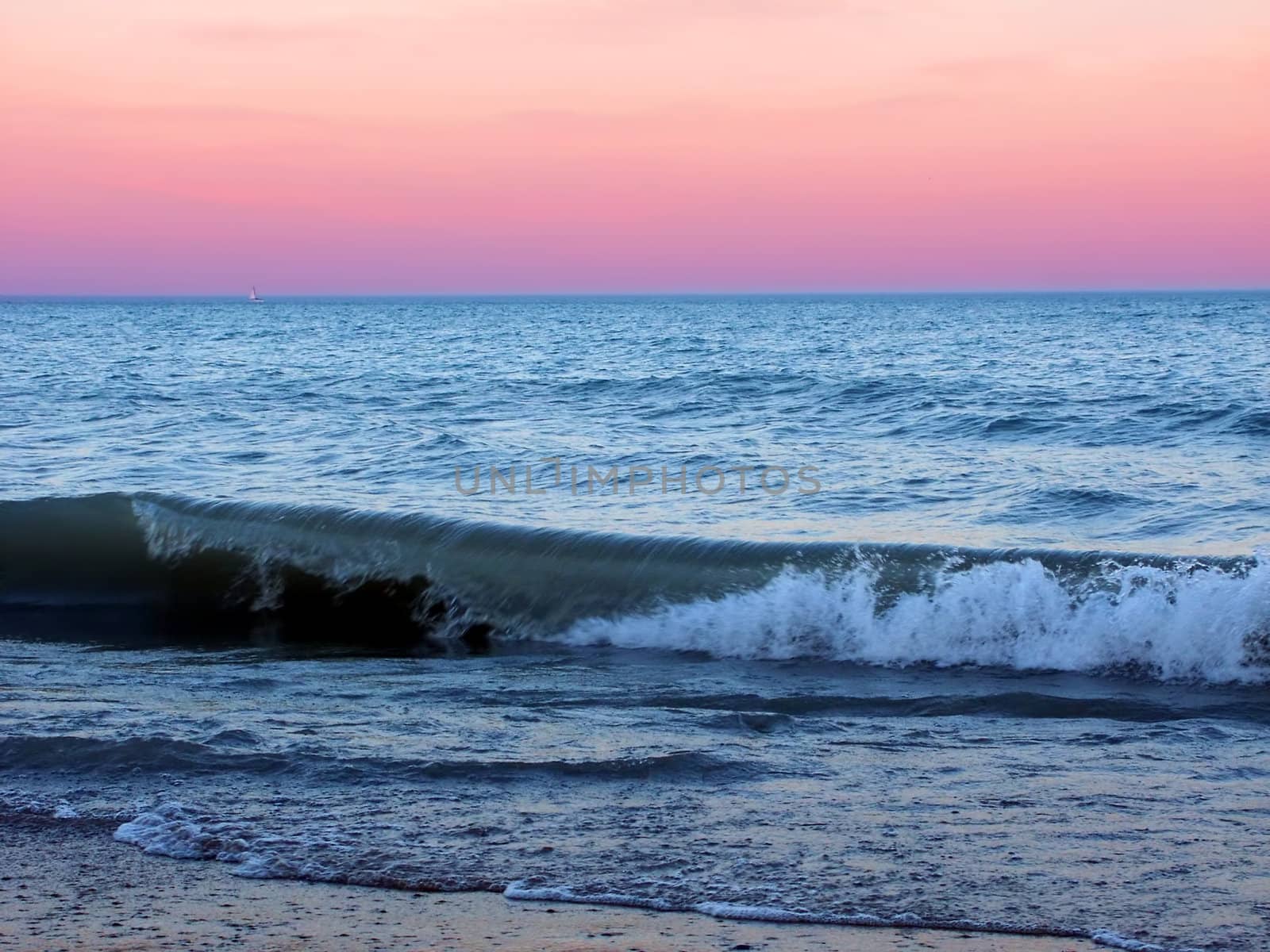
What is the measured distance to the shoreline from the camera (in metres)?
3.54

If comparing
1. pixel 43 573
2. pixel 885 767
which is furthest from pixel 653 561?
pixel 43 573

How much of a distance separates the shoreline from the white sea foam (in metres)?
4.48

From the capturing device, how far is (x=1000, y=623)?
324 inches

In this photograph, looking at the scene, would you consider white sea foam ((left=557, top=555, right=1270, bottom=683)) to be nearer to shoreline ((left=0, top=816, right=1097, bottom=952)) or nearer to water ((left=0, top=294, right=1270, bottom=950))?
water ((left=0, top=294, right=1270, bottom=950))

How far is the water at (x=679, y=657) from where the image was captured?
4.22m

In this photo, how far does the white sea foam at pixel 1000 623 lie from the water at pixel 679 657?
27 millimetres

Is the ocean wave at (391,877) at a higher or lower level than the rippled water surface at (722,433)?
lower

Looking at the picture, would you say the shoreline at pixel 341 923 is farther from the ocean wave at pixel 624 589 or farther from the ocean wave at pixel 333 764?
the ocean wave at pixel 624 589

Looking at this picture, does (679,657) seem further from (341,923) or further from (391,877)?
(341,923)

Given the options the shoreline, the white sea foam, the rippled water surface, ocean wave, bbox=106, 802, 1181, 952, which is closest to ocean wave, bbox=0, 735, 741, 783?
A: ocean wave, bbox=106, 802, 1181, 952

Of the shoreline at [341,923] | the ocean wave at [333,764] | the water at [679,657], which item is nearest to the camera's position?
the shoreline at [341,923]

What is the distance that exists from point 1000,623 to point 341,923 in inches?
221

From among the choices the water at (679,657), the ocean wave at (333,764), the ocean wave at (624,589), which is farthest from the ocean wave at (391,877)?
the ocean wave at (624,589)

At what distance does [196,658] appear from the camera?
26.2 ft
